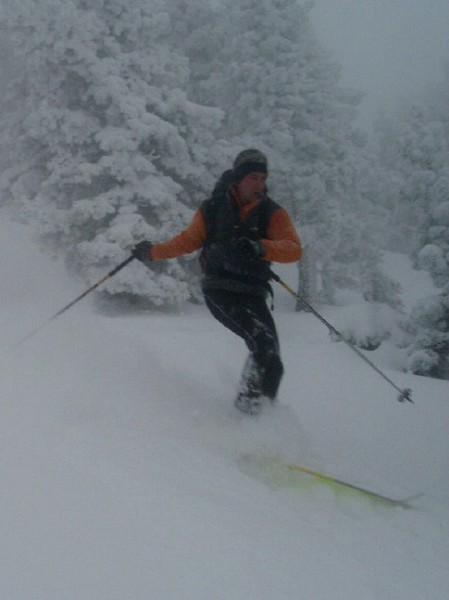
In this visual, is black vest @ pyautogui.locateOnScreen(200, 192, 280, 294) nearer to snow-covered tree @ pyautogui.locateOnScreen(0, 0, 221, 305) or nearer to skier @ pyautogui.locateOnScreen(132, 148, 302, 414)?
skier @ pyautogui.locateOnScreen(132, 148, 302, 414)

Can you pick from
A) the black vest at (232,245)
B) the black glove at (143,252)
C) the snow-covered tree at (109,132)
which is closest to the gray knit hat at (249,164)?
the black vest at (232,245)

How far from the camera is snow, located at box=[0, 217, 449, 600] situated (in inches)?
80.5

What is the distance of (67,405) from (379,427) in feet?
12.7

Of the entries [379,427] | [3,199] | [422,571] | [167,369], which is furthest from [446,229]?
[3,199]

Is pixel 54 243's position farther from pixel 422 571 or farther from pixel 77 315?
pixel 422 571

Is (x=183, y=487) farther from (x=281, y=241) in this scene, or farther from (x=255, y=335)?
(x=281, y=241)

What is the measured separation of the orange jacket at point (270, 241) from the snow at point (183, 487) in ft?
4.17

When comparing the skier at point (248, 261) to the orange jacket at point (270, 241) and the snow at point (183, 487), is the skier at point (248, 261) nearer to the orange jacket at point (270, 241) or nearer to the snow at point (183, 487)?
the orange jacket at point (270, 241)

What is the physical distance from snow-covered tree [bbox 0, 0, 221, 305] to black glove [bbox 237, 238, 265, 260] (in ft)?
35.2

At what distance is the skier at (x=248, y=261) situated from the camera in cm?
460

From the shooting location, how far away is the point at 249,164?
4586mm

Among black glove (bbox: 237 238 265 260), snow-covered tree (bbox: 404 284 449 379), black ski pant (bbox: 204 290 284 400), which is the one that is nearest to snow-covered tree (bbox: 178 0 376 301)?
snow-covered tree (bbox: 404 284 449 379)

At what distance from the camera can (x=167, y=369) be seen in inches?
231

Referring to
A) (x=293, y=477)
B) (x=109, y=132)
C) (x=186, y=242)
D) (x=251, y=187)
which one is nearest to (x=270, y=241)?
(x=251, y=187)
